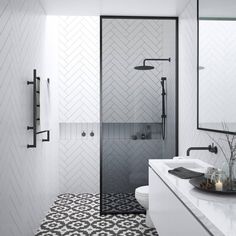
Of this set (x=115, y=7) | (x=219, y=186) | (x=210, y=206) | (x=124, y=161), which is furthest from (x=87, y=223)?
(x=115, y=7)

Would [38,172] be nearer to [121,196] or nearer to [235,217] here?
[121,196]

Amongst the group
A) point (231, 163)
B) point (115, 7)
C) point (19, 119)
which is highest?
point (115, 7)

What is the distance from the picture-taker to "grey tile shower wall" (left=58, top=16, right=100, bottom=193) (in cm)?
474

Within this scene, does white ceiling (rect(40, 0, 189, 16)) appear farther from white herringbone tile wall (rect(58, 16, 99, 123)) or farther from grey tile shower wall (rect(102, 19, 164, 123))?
white herringbone tile wall (rect(58, 16, 99, 123))

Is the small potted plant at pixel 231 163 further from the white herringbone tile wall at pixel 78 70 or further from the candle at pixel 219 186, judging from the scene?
the white herringbone tile wall at pixel 78 70

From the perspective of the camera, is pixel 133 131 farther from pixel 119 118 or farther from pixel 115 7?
pixel 115 7

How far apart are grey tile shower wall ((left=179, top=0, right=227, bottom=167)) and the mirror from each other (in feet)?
0.75

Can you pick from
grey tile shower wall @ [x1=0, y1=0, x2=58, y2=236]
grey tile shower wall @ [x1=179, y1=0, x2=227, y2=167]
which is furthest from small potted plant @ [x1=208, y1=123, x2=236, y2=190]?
grey tile shower wall @ [x1=0, y1=0, x2=58, y2=236]

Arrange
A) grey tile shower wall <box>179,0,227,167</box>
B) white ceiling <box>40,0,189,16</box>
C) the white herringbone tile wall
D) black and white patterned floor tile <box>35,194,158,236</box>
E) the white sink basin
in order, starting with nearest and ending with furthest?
the white sink basin → grey tile shower wall <box>179,0,227,167</box> → black and white patterned floor tile <box>35,194,158,236</box> → white ceiling <box>40,0,189,16</box> → the white herringbone tile wall

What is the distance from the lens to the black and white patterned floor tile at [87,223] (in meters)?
3.13

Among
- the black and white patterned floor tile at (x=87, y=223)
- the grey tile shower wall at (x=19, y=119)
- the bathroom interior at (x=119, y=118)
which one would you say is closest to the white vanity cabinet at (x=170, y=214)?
the bathroom interior at (x=119, y=118)

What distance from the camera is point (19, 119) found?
8.09 ft

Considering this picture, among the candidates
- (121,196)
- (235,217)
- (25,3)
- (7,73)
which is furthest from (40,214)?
(235,217)

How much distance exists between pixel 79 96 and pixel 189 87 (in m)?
2.11
